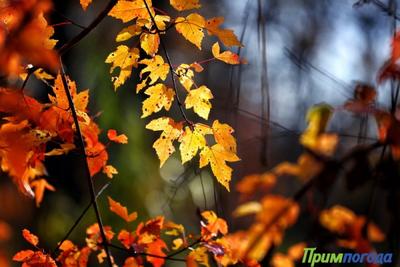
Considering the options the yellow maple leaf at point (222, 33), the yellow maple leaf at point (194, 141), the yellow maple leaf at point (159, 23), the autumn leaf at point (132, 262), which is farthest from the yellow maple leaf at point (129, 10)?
the autumn leaf at point (132, 262)

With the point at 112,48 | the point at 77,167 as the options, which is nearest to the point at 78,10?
the point at 112,48

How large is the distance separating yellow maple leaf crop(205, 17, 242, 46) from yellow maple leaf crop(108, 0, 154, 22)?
136mm

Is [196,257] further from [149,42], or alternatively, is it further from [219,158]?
[149,42]

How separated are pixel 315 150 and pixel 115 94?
2.91 m

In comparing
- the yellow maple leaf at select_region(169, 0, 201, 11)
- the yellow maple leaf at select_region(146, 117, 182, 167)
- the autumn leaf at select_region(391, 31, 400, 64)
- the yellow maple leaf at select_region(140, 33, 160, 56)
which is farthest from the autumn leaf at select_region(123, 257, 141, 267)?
the autumn leaf at select_region(391, 31, 400, 64)

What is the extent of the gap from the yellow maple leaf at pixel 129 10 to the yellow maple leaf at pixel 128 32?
0.02 metres

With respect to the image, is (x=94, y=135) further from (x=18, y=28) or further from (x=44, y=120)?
(x=18, y=28)

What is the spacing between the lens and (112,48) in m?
3.84

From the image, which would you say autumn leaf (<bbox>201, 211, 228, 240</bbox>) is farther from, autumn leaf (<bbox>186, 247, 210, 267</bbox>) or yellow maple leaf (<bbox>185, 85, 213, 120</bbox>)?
yellow maple leaf (<bbox>185, 85, 213, 120</bbox>)

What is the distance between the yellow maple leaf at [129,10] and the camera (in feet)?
3.38

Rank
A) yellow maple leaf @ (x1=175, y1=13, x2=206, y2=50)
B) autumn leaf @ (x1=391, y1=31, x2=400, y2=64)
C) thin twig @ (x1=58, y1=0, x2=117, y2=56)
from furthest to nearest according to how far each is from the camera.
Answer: yellow maple leaf @ (x1=175, y1=13, x2=206, y2=50)
thin twig @ (x1=58, y1=0, x2=117, y2=56)
autumn leaf @ (x1=391, y1=31, x2=400, y2=64)

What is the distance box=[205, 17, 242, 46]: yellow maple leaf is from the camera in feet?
3.26

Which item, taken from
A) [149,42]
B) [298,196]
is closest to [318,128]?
[298,196]

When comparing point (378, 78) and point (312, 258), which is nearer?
point (378, 78)
